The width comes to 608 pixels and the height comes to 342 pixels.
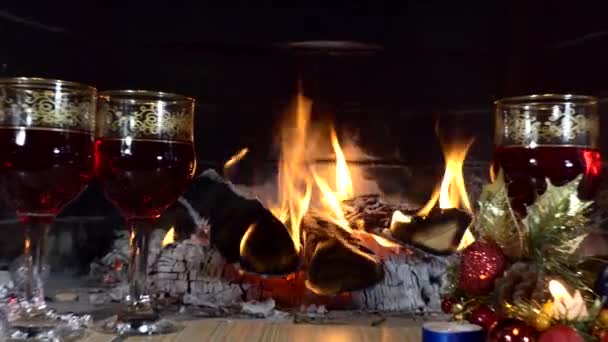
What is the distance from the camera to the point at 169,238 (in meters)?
1.48

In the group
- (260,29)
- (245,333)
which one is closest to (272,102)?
(260,29)

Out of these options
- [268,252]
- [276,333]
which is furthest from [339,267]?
[276,333]

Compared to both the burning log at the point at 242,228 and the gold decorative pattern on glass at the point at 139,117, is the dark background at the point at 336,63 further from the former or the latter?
the gold decorative pattern on glass at the point at 139,117

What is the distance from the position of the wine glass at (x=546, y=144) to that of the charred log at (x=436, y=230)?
35cm

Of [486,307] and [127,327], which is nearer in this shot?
[486,307]

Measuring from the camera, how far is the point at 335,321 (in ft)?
4.05

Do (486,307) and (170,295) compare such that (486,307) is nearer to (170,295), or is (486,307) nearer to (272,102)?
(170,295)

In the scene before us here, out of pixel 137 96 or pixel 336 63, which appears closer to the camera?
pixel 137 96

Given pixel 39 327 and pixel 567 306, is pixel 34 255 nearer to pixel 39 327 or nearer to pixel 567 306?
pixel 39 327

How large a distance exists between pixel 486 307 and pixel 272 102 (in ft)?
2.79

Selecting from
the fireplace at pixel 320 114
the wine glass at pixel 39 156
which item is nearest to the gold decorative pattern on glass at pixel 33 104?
the wine glass at pixel 39 156

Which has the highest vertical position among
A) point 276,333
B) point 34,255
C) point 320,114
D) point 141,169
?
point 320,114

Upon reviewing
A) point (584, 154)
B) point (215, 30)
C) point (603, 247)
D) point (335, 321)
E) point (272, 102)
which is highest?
point (215, 30)

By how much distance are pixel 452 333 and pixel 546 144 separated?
0.35 meters
